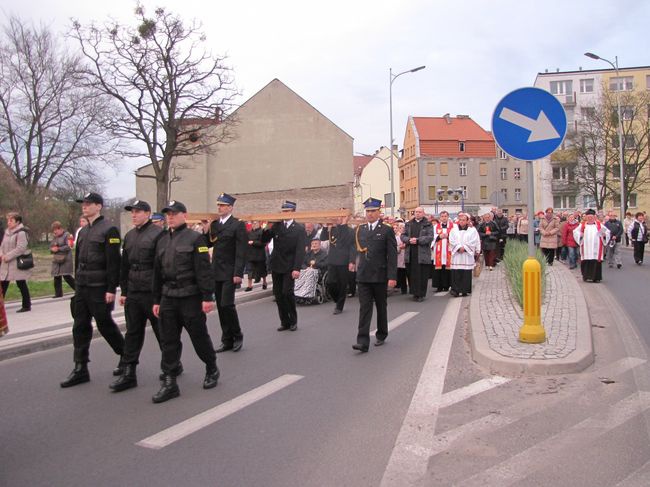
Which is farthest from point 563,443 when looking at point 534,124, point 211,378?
point 534,124

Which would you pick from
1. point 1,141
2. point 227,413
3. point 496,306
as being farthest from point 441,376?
point 1,141

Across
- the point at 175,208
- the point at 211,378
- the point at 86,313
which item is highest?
the point at 175,208

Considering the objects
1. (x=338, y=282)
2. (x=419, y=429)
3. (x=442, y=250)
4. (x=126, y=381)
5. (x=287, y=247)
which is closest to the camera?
(x=419, y=429)

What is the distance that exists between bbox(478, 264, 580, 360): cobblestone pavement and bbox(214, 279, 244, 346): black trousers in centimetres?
322

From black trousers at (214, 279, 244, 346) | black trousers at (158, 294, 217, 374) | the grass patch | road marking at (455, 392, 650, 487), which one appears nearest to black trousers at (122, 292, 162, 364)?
black trousers at (158, 294, 217, 374)

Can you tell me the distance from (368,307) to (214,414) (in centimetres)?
281

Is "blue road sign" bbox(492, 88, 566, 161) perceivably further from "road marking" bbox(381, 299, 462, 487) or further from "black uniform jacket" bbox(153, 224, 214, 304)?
"black uniform jacket" bbox(153, 224, 214, 304)

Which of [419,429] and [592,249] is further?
[592,249]

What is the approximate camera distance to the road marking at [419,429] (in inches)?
139

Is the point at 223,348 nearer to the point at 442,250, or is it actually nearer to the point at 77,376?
the point at 77,376

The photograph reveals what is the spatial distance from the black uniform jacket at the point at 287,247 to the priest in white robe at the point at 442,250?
466cm

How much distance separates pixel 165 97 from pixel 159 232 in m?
22.9

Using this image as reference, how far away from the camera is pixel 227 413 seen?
4.73 metres

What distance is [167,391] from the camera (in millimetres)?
5160
